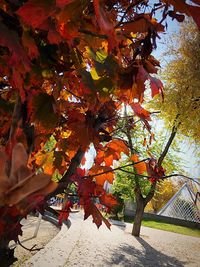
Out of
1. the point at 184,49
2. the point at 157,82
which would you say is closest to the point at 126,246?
the point at 184,49

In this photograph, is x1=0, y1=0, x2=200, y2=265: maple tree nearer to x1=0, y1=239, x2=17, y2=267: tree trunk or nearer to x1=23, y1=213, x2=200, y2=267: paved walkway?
x1=0, y1=239, x2=17, y2=267: tree trunk

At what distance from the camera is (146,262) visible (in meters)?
7.70

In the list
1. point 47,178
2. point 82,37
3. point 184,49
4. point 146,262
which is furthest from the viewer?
point 184,49

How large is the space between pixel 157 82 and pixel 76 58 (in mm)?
352

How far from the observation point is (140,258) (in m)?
8.12

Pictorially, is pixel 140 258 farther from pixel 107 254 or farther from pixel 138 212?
pixel 138 212

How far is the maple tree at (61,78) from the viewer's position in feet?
1.83

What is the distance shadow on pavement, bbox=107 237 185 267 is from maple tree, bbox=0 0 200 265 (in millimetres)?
5652

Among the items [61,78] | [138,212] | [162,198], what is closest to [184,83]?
[138,212]

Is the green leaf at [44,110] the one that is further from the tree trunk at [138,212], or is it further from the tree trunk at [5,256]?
the tree trunk at [138,212]

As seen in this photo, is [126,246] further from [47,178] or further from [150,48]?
[47,178]

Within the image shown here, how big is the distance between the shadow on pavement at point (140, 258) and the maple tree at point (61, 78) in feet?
18.5

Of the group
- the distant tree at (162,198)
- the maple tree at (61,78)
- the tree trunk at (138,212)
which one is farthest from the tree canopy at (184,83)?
the distant tree at (162,198)

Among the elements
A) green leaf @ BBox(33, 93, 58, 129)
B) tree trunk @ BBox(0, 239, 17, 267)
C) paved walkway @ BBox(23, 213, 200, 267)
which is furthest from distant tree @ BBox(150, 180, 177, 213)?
green leaf @ BBox(33, 93, 58, 129)
